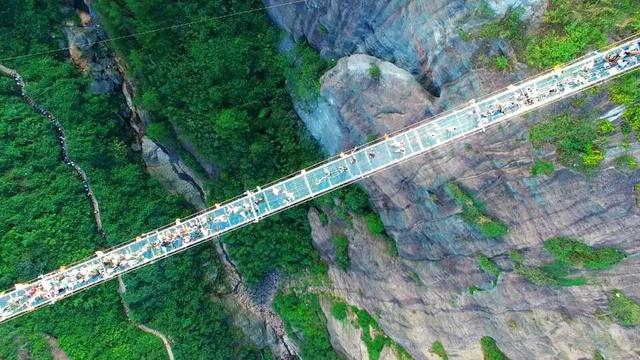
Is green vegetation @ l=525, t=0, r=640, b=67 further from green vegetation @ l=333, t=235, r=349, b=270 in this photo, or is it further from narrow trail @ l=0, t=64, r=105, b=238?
narrow trail @ l=0, t=64, r=105, b=238

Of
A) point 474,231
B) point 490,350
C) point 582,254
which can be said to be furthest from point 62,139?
point 582,254

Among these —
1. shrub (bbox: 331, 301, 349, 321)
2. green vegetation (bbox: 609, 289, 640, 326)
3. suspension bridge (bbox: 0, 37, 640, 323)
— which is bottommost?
green vegetation (bbox: 609, 289, 640, 326)

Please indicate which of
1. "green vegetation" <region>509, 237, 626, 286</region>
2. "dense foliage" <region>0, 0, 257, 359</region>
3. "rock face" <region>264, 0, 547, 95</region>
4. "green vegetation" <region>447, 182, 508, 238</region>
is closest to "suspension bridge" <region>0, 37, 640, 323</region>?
"rock face" <region>264, 0, 547, 95</region>

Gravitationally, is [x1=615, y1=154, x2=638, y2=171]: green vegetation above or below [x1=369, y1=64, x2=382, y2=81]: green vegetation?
below

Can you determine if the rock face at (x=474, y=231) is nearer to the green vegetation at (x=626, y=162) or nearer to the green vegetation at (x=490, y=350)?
the green vegetation at (x=626, y=162)

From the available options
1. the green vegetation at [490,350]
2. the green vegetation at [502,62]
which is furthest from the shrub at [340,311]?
the green vegetation at [502,62]

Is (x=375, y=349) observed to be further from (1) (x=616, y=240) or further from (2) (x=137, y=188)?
(2) (x=137, y=188)
